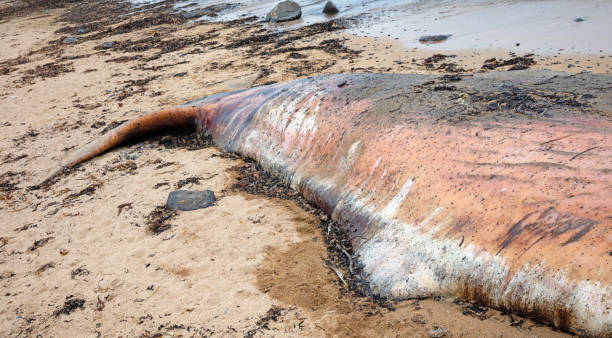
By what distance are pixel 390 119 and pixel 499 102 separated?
0.70 metres

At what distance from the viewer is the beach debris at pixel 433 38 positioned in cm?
786

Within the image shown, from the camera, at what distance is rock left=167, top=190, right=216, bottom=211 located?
12.8 ft

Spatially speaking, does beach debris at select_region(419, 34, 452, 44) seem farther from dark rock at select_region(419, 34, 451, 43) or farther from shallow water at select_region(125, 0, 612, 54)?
shallow water at select_region(125, 0, 612, 54)

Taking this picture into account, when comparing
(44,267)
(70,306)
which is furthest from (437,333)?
(44,267)

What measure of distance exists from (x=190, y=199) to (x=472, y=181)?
7.83 ft

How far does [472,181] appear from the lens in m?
2.53

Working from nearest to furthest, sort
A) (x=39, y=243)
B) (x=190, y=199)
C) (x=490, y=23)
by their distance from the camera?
1. (x=39, y=243)
2. (x=190, y=199)
3. (x=490, y=23)

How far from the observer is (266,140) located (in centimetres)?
427

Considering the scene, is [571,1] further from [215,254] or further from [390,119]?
[215,254]

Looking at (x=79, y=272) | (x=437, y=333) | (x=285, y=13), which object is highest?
(x=285, y=13)

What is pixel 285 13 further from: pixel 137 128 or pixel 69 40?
pixel 137 128

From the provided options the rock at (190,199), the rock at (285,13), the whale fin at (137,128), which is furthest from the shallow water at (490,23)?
the rock at (190,199)

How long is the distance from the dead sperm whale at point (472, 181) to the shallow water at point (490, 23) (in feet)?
12.7

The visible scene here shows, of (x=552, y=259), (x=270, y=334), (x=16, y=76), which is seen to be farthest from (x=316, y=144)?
(x=16, y=76)
